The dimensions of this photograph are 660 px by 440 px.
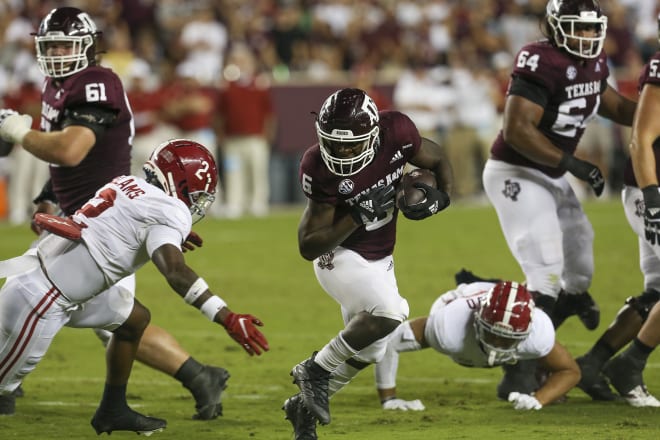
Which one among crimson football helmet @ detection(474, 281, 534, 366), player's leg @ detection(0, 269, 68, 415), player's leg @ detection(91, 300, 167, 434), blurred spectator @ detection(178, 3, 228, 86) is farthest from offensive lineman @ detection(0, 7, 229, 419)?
blurred spectator @ detection(178, 3, 228, 86)

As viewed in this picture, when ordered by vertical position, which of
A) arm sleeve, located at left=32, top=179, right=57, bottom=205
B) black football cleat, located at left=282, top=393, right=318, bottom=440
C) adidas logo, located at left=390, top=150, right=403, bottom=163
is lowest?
black football cleat, located at left=282, top=393, right=318, bottom=440

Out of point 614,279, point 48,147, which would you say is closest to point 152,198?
point 48,147

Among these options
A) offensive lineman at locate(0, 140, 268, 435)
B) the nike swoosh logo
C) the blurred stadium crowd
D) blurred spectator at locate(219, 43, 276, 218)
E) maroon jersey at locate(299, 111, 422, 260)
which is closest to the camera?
the nike swoosh logo

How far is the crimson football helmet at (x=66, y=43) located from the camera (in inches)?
233

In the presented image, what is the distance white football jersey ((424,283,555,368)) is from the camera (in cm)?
573

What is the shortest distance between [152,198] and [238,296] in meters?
4.75

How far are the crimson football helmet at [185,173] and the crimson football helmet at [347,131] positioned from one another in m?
0.50

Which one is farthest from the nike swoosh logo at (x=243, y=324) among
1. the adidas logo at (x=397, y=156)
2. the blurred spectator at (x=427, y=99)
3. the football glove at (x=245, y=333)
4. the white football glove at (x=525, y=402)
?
the blurred spectator at (x=427, y=99)

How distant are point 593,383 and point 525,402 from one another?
511mm

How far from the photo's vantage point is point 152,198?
488cm

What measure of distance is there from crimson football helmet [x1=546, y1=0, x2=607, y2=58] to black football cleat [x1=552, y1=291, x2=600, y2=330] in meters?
1.31

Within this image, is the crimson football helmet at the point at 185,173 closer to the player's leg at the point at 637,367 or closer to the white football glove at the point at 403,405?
the white football glove at the point at 403,405

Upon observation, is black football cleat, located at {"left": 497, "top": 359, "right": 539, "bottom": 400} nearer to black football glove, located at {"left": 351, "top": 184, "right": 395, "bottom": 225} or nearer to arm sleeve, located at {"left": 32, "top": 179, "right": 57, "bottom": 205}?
black football glove, located at {"left": 351, "top": 184, "right": 395, "bottom": 225}

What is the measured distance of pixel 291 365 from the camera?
276 inches
